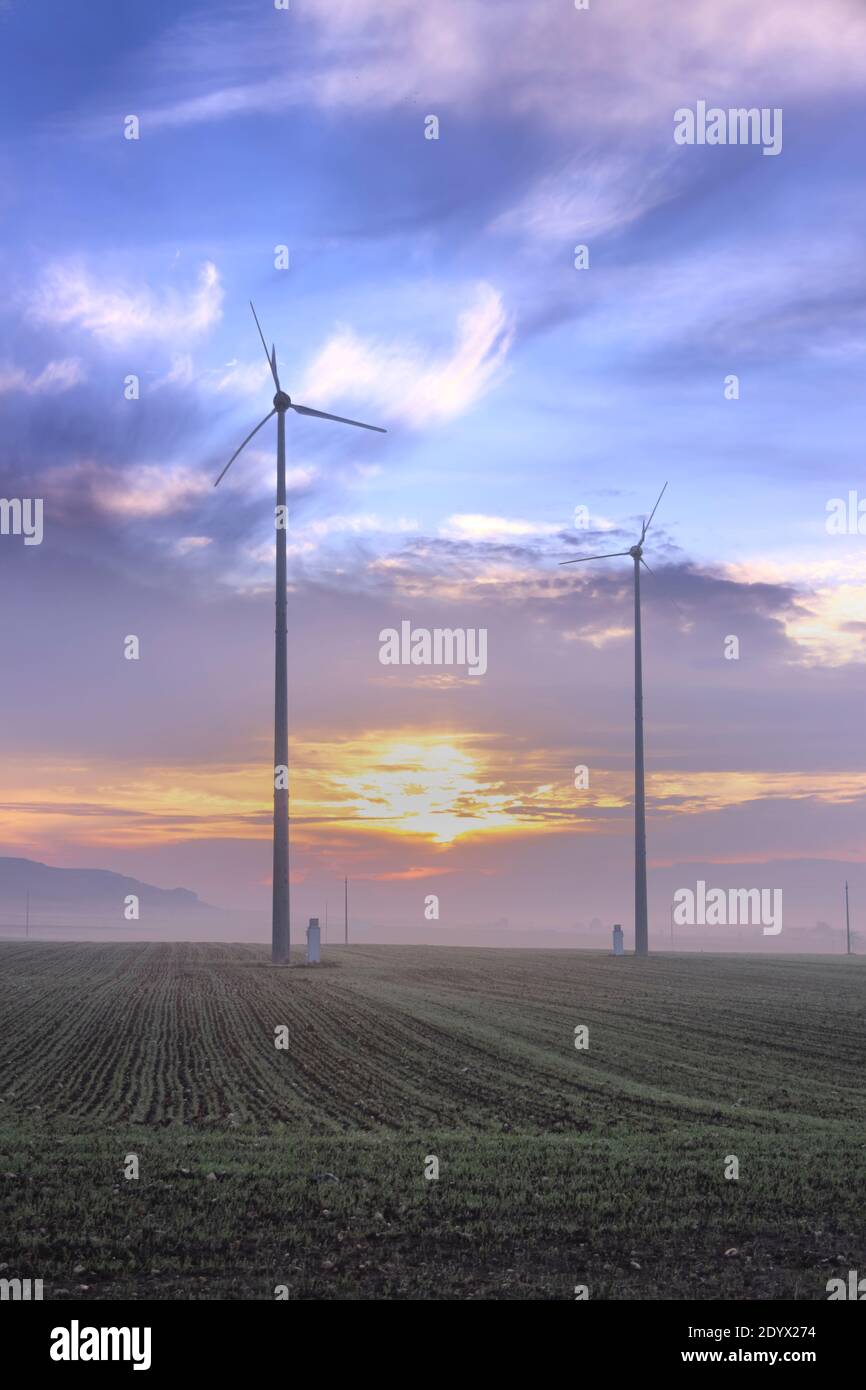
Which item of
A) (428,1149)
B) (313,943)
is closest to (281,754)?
(313,943)

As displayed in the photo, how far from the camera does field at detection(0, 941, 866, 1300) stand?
1534 cm

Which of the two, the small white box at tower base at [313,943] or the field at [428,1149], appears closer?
the field at [428,1149]

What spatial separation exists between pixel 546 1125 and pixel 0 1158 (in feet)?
32.9

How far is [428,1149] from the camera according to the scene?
21.8 m

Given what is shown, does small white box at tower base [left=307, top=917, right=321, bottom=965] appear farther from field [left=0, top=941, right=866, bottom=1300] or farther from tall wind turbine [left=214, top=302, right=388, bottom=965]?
field [left=0, top=941, right=866, bottom=1300]

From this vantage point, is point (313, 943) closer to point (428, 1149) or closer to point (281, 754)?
point (281, 754)

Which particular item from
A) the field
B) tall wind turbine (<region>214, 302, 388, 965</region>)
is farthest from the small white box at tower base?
the field

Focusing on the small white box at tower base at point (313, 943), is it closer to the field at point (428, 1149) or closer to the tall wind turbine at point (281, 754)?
the tall wind turbine at point (281, 754)

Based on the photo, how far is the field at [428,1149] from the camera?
15.3 meters

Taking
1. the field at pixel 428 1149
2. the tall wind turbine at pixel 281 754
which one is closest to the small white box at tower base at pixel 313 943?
the tall wind turbine at pixel 281 754

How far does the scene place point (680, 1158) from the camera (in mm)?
21250
